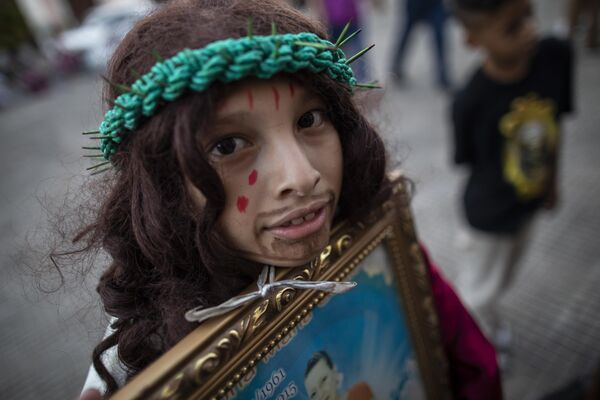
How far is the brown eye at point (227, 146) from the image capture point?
2.13 feet

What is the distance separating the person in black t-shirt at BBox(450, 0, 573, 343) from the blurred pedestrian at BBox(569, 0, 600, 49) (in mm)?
3121

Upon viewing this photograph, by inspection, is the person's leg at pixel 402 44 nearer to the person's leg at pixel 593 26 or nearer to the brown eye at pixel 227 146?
the person's leg at pixel 593 26

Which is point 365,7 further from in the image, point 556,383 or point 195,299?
point 195,299

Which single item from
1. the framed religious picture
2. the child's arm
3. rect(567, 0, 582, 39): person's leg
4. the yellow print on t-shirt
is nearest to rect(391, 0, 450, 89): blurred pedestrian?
rect(567, 0, 582, 39): person's leg

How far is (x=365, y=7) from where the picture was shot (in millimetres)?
10148

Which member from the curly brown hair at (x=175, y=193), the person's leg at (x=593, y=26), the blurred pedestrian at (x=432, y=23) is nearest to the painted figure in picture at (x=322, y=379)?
the curly brown hair at (x=175, y=193)

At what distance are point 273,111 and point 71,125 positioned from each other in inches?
279

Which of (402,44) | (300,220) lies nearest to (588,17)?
(402,44)

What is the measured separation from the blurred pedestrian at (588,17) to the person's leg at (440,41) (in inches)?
49.7

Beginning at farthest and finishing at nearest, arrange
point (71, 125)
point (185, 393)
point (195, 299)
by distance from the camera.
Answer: point (71, 125) → point (195, 299) → point (185, 393)

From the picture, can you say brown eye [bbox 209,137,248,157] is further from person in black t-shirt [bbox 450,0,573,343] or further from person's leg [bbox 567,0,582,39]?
person's leg [bbox 567,0,582,39]

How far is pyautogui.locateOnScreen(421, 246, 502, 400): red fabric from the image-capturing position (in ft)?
3.75

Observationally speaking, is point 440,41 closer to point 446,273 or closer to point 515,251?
point 446,273

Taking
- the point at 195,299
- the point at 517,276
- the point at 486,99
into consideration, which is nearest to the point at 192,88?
the point at 195,299
